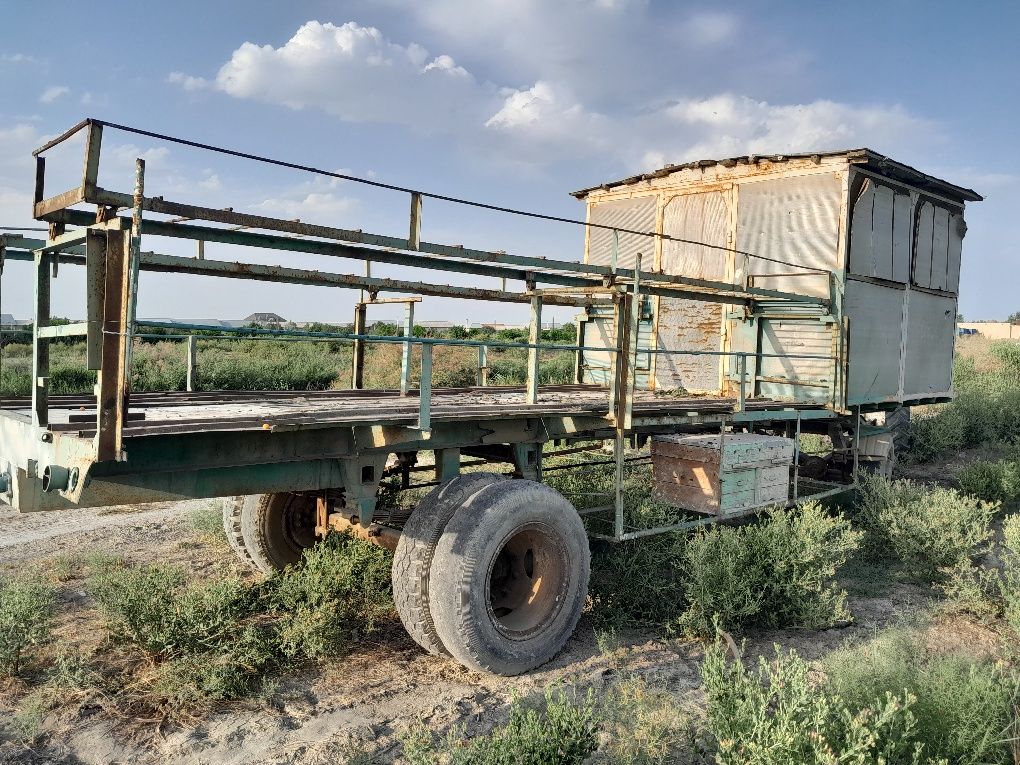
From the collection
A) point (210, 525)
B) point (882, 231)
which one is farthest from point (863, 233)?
point (210, 525)

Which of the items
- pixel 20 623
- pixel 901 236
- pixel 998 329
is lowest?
pixel 20 623

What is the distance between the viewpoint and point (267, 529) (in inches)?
249

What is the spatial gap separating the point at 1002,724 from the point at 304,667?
3944mm

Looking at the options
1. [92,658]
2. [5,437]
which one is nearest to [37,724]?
[92,658]

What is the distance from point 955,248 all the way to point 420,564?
981cm

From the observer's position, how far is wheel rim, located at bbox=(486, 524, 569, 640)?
5.10 meters

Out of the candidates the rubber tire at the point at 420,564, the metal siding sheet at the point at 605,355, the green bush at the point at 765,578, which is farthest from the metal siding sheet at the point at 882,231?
the rubber tire at the point at 420,564

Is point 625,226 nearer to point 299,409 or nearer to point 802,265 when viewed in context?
point 802,265

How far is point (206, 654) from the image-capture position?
4637mm

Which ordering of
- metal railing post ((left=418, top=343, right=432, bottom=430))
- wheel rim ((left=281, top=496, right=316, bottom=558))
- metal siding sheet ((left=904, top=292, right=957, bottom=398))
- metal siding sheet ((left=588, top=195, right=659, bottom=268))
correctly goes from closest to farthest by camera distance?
metal railing post ((left=418, top=343, right=432, bottom=430))
wheel rim ((left=281, top=496, right=316, bottom=558))
metal siding sheet ((left=904, top=292, right=957, bottom=398))
metal siding sheet ((left=588, top=195, right=659, bottom=268))

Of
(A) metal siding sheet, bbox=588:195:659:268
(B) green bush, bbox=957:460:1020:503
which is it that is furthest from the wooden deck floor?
(B) green bush, bbox=957:460:1020:503

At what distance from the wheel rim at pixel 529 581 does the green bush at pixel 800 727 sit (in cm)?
154

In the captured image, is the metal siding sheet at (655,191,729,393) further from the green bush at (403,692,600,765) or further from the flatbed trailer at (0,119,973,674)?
the green bush at (403,692,600,765)

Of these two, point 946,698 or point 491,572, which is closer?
point 946,698
